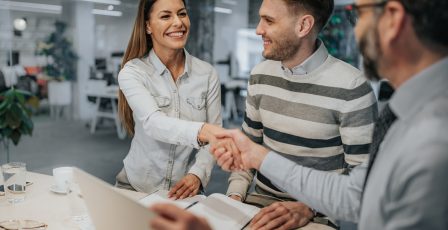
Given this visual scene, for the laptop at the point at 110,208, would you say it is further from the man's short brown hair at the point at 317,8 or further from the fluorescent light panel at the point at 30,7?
the fluorescent light panel at the point at 30,7

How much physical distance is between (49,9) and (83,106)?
1700mm

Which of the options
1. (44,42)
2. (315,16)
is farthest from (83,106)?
(315,16)

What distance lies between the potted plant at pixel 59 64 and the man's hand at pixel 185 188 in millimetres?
5296

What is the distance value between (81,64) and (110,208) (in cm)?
651

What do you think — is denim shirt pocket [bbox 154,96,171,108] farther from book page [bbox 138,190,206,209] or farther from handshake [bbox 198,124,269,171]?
book page [bbox 138,190,206,209]

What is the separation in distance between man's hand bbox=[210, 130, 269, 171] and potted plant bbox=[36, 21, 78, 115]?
5449mm

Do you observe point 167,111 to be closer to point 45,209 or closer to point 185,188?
point 185,188

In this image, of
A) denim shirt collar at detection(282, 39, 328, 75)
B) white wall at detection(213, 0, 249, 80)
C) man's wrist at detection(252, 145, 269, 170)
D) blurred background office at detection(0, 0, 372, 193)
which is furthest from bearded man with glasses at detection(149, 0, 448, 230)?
white wall at detection(213, 0, 249, 80)

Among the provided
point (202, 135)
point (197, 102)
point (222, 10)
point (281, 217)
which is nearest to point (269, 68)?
point (197, 102)

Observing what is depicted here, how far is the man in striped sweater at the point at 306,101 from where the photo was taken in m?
1.70

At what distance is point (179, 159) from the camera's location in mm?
2045

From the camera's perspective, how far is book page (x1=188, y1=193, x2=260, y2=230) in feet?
4.43

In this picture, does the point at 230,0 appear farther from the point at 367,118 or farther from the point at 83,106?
the point at 367,118

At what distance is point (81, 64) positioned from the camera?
277 inches
